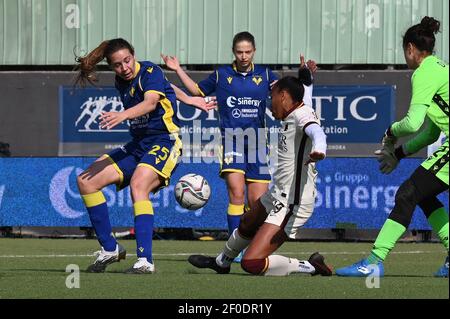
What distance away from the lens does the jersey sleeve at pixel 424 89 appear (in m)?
9.65

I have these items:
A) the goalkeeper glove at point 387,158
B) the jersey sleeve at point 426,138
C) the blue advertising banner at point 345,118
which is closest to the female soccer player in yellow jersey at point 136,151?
the goalkeeper glove at point 387,158

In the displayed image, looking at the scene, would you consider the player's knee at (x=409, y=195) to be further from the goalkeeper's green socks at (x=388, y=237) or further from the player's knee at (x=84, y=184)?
the player's knee at (x=84, y=184)

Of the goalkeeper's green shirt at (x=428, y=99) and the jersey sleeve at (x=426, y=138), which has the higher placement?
the goalkeeper's green shirt at (x=428, y=99)

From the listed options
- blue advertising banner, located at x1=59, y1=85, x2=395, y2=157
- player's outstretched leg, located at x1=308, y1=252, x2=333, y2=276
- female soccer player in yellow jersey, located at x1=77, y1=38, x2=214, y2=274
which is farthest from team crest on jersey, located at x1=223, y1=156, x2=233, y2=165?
blue advertising banner, located at x1=59, y1=85, x2=395, y2=157

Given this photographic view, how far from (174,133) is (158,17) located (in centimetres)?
1150

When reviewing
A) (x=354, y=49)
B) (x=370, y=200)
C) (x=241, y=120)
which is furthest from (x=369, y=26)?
(x=241, y=120)

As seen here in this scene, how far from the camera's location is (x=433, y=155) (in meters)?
9.98

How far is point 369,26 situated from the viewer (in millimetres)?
22016

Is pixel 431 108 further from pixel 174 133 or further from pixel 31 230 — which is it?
pixel 31 230

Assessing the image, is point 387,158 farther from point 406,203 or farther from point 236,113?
point 236,113

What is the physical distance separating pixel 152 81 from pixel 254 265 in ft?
6.84

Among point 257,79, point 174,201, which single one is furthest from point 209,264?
point 174,201

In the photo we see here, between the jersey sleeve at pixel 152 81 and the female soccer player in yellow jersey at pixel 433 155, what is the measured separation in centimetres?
224

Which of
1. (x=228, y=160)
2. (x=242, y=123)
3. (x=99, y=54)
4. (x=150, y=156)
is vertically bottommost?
(x=228, y=160)
